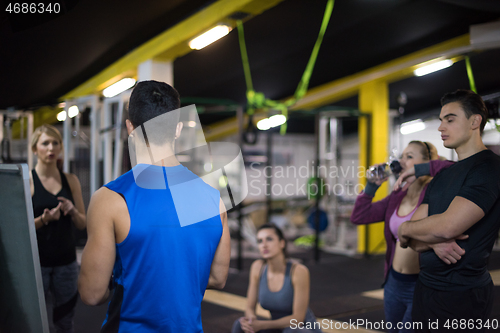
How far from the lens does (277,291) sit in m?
2.03

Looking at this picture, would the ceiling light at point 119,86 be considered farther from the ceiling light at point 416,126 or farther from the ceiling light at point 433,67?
the ceiling light at point 433,67

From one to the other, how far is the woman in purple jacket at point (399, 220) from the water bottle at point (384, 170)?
4cm

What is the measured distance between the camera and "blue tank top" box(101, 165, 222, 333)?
2.91ft

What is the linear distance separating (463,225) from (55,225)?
1.88 m

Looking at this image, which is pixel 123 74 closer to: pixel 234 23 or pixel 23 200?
pixel 234 23

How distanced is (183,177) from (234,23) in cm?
285

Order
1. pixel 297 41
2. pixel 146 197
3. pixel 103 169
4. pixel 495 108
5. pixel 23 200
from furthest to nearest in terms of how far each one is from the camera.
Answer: pixel 297 41 → pixel 103 169 → pixel 495 108 → pixel 23 200 → pixel 146 197

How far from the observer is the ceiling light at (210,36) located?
3.54m

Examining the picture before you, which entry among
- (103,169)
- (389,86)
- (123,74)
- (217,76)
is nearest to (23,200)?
(103,169)

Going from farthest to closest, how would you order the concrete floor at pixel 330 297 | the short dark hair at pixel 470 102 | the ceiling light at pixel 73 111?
the ceiling light at pixel 73 111
the concrete floor at pixel 330 297
the short dark hair at pixel 470 102

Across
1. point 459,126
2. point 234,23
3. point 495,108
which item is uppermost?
point 234,23

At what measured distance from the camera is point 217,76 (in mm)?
6453

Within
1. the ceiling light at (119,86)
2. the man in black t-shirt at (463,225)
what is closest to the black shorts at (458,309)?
the man in black t-shirt at (463,225)

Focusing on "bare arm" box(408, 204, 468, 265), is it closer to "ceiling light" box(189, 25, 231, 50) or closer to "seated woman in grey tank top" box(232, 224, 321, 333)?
"seated woman in grey tank top" box(232, 224, 321, 333)
